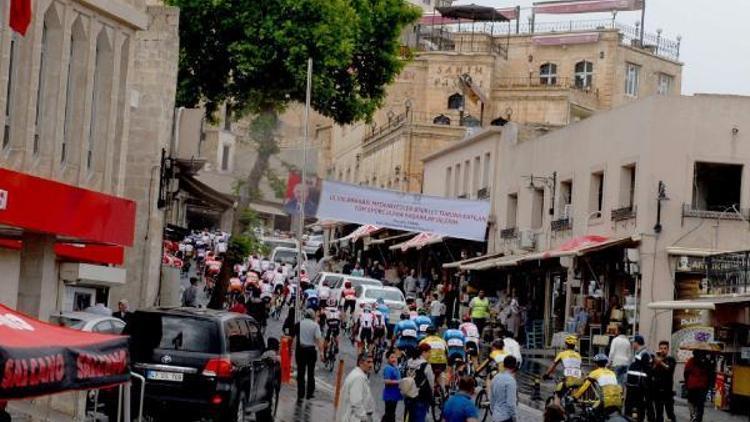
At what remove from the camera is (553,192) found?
169 ft

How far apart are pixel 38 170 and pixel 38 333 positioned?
17166 millimetres

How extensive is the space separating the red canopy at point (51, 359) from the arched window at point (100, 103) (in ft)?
59.4

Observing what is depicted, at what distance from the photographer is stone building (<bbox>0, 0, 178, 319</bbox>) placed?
988 inches

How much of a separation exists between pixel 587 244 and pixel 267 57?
1145cm

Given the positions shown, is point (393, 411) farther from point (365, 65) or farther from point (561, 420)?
point (365, 65)

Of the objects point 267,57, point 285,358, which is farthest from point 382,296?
point 285,358

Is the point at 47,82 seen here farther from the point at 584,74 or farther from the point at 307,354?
the point at 584,74

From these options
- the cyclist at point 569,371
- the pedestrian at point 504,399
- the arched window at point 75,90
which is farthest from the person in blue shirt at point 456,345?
the pedestrian at point 504,399

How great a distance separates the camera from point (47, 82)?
Answer: 30.0 meters

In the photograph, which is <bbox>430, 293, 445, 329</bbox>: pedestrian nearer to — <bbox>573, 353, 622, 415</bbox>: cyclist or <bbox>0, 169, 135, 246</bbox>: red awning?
<bbox>573, 353, 622, 415</bbox>: cyclist

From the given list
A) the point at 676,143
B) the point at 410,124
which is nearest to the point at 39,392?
the point at 676,143

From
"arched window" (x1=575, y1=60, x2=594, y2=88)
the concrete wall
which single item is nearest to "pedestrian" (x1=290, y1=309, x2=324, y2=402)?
the concrete wall

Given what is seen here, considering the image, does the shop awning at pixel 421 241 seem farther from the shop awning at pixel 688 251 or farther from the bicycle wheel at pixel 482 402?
the bicycle wheel at pixel 482 402

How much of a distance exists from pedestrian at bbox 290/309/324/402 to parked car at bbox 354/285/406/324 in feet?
49.0
